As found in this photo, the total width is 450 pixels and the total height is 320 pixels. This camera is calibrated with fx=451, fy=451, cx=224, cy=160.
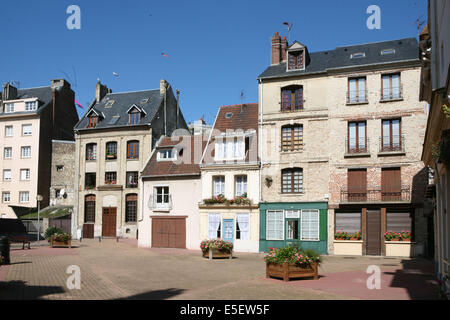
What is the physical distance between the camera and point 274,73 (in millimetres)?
29766

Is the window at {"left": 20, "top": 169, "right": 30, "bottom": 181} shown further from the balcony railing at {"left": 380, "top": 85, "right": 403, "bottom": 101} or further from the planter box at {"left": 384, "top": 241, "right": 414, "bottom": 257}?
the planter box at {"left": 384, "top": 241, "right": 414, "bottom": 257}

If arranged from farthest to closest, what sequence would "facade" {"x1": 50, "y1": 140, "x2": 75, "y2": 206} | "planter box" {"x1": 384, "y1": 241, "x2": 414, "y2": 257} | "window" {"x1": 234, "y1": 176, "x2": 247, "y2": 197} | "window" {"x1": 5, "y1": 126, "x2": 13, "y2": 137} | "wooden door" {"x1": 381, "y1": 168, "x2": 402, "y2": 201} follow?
"window" {"x1": 5, "y1": 126, "x2": 13, "y2": 137} → "facade" {"x1": 50, "y1": 140, "x2": 75, "y2": 206} → "window" {"x1": 234, "y1": 176, "x2": 247, "y2": 197} → "wooden door" {"x1": 381, "y1": 168, "x2": 402, "y2": 201} → "planter box" {"x1": 384, "y1": 241, "x2": 414, "y2": 257}

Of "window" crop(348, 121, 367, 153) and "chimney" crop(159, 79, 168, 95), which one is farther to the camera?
"chimney" crop(159, 79, 168, 95)

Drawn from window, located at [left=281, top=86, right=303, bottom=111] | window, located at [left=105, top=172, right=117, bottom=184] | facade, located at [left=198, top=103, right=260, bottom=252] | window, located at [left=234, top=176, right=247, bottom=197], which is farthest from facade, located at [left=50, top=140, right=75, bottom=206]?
window, located at [left=281, top=86, right=303, bottom=111]

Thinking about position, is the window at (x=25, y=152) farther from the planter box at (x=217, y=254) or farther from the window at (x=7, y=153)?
the planter box at (x=217, y=254)

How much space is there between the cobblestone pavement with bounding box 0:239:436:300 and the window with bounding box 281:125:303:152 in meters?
9.08

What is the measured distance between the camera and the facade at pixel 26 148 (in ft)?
143

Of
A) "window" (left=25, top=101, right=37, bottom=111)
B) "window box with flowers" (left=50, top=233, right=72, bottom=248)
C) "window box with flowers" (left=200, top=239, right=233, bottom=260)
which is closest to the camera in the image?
"window box with flowers" (left=200, top=239, right=233, bottom=260)

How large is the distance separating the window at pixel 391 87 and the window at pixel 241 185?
32.7ft

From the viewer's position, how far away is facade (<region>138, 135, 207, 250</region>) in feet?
101

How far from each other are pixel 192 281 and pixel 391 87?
58.1 ft
